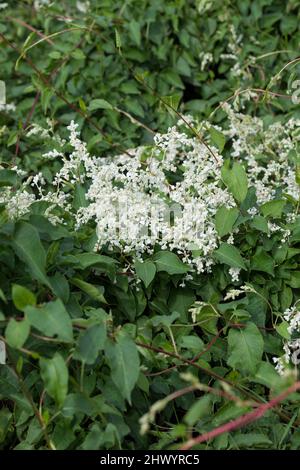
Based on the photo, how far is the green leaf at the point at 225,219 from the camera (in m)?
2.09

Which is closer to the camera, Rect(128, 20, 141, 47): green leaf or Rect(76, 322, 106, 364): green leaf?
Rect(76, 322, 106, 364): green leaf

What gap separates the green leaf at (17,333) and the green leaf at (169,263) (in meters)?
0.55

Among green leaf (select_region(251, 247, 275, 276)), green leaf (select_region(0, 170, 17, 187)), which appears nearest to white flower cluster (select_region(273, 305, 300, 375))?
green leaf (select_region(251, 247, 275, 276))

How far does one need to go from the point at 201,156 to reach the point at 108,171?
1.17 feet

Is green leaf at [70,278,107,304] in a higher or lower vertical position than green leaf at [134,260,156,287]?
higher

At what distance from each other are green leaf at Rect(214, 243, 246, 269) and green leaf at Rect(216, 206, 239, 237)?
0.04 metres

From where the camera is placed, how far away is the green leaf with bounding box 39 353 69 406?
1616 millimetres

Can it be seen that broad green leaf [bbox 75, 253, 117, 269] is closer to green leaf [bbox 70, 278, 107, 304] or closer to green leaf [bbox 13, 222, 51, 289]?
green leaf [bbox 70, 278, 107, 304]

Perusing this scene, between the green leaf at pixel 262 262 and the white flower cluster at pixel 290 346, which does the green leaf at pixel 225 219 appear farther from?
the white flower cluster at pixel 290 346

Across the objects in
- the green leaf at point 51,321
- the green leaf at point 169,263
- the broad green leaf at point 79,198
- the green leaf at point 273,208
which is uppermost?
the green leaf at point 51,321

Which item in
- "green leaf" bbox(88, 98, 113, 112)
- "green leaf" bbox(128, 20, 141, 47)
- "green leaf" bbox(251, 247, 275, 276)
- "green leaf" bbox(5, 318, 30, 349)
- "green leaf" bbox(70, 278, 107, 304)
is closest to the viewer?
"green leaf" bbox(5, 318, 30, 349)

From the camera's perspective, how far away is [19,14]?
12.6 ft

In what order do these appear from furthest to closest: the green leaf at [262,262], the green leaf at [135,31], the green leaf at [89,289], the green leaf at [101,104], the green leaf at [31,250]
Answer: the green leaf at [135,31] → the green leaf at [101,104] → the green leaf at [262,262] → the green leaf at [89,289] → the green leaf at [31,250]

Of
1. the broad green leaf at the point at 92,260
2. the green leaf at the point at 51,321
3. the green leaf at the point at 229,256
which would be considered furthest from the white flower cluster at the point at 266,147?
the green leaf at the point at 51,321
